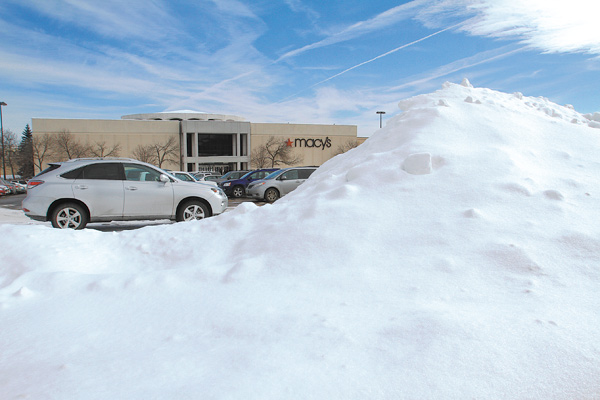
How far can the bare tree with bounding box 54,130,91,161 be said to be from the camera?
55.7 metres

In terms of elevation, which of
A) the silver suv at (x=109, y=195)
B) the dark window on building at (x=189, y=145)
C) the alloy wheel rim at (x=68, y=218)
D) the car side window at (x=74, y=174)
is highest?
the dark window on building at (x=189, y=145)

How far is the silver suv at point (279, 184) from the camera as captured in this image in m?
16.9

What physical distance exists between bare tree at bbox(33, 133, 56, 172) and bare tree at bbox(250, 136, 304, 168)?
29.2m

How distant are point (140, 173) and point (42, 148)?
57.9m

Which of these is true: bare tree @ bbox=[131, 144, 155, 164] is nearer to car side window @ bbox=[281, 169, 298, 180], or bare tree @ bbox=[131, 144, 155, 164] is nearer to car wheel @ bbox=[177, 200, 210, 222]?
car side window @ bbox=[281, 169, 298, 180]

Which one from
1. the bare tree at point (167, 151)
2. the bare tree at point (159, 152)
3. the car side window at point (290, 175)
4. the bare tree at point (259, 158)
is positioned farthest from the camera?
the bare tree at point (259, 158)

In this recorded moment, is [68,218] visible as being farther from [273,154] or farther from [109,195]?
[273,154]

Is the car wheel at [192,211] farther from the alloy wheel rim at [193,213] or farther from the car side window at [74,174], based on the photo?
the car side window at [74,174]

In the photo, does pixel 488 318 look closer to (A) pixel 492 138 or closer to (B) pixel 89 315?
(B) pixel 89 315

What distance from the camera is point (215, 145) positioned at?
221 feet

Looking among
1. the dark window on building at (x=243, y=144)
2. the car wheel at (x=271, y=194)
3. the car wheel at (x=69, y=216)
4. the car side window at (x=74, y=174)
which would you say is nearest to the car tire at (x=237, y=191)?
the car wheel at (x=271, y=194)

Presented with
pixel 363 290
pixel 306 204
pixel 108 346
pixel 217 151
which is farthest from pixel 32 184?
pixel 217 151

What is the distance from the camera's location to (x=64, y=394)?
1965mm

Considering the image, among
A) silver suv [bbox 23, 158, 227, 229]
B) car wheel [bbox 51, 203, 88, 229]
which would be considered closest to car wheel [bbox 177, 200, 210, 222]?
silver suv [bbox 23, 158, 227, 229]
